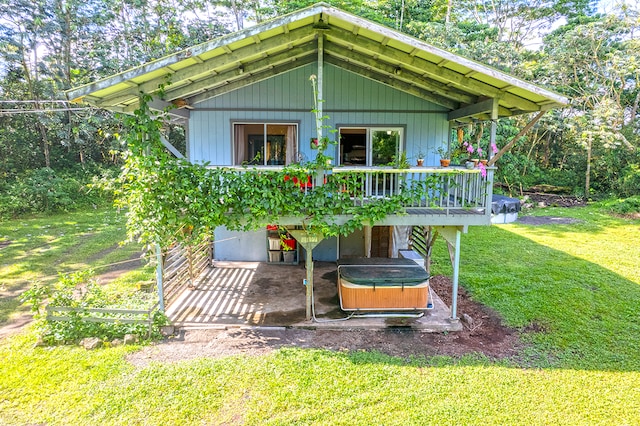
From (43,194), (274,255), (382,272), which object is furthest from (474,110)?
(43,194)

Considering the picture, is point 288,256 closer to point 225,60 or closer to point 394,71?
point 394,71

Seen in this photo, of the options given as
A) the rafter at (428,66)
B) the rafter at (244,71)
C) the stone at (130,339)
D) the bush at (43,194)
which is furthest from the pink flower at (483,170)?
the bush at (43,194)

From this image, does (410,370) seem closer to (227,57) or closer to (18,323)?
(227,57)

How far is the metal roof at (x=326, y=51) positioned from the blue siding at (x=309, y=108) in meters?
0.99

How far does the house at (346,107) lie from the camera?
646cm

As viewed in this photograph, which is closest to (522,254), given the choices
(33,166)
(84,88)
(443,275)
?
(443,275)

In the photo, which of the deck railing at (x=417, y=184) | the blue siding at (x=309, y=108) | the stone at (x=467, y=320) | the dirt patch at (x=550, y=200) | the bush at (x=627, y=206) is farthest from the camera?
the dirt patch at (x=550, y=200)

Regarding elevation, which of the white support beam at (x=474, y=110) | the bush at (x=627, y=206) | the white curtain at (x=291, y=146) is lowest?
the bush at (x=627, y=206)

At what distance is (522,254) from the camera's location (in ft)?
40.7

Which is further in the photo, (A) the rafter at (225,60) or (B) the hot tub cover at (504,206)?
(B) the hot tub cover at (504,206)

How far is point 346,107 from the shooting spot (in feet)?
30.5

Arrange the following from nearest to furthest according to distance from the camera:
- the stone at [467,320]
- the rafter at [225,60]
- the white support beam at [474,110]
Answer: the rafter at [225,60] → the white support beam at [474,110] → the stone at [467,320]

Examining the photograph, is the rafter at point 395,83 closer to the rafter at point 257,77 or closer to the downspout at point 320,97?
the rafter at point 257,77

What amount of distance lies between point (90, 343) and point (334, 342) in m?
3.96
